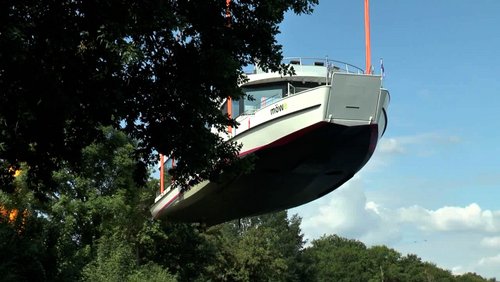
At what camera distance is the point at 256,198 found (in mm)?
33688

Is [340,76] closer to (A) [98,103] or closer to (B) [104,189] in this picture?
(A) [98,103]

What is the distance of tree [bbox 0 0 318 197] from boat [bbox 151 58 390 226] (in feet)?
23.0

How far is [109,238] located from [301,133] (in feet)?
42.1

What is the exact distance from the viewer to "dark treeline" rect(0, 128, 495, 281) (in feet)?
57.0

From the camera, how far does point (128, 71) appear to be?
9398 millimetres

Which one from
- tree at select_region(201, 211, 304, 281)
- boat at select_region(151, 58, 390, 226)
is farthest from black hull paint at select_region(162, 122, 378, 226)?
tree at select_region(201, 211, 304, 281)

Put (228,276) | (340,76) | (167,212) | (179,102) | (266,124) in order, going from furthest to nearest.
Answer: (228,276)
(167,212)
(266,124)
(340,76)
(179,102)

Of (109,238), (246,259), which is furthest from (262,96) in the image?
(246,259)

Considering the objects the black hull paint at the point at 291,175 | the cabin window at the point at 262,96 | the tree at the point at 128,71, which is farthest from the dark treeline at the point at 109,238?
the cabin window at the point at 262,96

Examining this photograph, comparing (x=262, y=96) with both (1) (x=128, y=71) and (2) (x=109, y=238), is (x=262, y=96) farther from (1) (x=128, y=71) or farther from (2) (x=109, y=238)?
(1) (x=128, y=71)

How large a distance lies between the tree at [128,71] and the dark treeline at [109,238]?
138 centimetres

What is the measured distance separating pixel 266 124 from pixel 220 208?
11572mm

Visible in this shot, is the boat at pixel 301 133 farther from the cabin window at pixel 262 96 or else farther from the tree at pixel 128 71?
the tree at pixel 128 71

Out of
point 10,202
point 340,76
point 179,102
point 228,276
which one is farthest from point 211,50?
point 228,276
